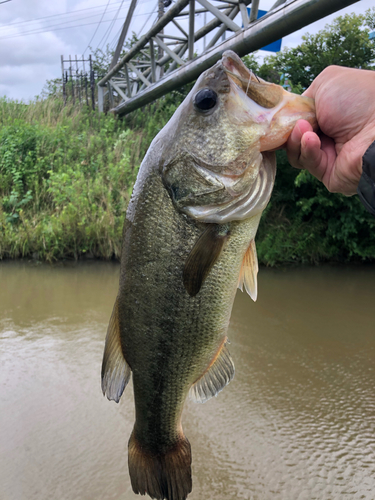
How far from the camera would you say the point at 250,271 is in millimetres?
1395

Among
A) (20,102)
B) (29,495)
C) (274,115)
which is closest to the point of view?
(274,115)

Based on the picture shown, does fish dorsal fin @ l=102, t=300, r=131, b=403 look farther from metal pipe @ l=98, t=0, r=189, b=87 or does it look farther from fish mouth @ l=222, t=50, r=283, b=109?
metal pipe @ l=98, t=0, r=189, b=87

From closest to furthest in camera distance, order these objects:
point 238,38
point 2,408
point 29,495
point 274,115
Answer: point 274,115
point 29,495
point 2,408
point 238,38

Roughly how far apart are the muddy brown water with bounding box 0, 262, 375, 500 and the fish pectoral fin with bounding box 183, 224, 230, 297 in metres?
1.56

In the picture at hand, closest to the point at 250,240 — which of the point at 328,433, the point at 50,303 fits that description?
the point at 328,433

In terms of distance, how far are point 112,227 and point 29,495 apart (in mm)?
4548

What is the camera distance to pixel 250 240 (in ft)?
4.31

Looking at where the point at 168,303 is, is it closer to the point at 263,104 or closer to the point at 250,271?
the point at 250,271

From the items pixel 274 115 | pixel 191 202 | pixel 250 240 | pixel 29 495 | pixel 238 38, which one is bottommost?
pixel 29 495

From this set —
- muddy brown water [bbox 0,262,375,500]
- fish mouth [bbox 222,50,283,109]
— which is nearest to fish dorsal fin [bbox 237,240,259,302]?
fish mouth [bbox 222,50,283,109]

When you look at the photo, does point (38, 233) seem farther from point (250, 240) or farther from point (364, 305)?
point (250, 240)

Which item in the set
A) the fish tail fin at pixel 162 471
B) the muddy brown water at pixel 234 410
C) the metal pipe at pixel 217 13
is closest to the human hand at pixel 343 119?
the fish tail fin at pixel 162 471

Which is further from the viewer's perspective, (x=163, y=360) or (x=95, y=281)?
(x=95, y=281)

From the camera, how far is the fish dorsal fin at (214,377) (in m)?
1.44
